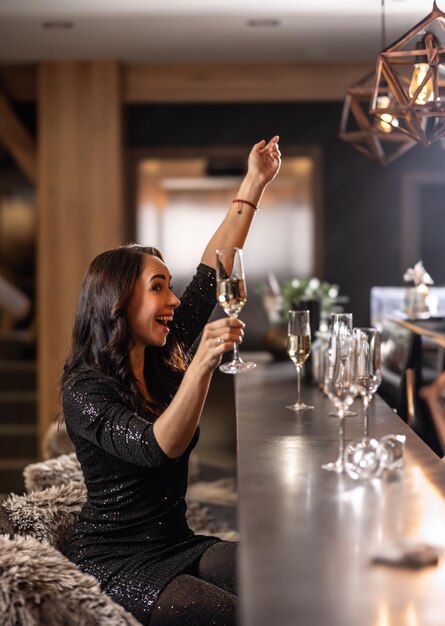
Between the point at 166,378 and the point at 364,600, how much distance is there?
130cm

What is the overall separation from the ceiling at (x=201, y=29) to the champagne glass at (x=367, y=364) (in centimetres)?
345

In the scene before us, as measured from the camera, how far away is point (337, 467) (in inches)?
70.5

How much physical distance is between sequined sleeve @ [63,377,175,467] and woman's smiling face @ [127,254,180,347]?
0.61 ft

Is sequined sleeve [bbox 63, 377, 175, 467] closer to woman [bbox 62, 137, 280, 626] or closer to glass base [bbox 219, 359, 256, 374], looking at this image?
woman [bbox 62, 137, 280, 626]

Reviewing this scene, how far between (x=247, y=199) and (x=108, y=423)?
932mm

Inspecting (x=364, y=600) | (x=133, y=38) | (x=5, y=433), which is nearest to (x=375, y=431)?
(x=364, y=600)

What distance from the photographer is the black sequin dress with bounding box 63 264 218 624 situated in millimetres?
1959

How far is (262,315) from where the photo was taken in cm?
891

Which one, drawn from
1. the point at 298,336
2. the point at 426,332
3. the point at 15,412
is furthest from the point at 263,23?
the point at 15,412

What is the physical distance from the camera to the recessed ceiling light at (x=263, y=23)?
5.41 m

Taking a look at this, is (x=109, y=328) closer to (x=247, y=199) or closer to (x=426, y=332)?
(x=247, y=199)

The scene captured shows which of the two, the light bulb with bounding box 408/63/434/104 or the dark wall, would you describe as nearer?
the light bulb with bounding box 408/63/434/104

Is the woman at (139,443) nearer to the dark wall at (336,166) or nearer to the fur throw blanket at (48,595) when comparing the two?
the fur throw blanket at (48,595)

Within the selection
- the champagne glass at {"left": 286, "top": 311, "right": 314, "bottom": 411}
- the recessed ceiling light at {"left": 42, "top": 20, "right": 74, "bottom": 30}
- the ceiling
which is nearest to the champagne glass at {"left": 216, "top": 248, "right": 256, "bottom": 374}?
the champagne glass at {"left": 286, "top": 311, "right": 314, "bottom": 411}
